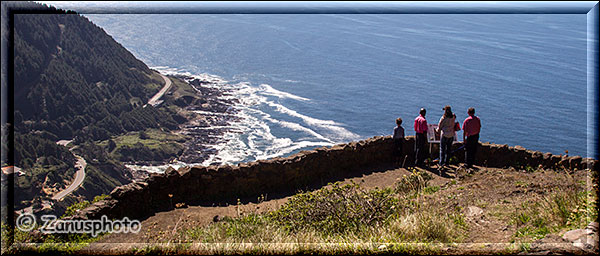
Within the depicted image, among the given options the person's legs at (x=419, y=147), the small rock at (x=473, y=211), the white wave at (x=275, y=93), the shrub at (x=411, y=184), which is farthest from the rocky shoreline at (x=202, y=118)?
the small rock at (x=473, y=211)

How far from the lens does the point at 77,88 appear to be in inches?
2773

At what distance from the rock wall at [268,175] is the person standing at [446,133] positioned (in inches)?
35.0

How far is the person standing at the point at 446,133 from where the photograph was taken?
12.4m

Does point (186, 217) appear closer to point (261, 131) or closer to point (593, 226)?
point (593, 226)

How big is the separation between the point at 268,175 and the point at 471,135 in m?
5.52

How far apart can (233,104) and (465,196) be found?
2102 inches

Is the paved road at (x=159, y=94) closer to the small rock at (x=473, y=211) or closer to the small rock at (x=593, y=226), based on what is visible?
the small rock at (x=473, y=211)

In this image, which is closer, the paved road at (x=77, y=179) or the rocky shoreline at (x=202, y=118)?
the paved road at (x=77, y=179)

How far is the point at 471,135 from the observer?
12.4 meters

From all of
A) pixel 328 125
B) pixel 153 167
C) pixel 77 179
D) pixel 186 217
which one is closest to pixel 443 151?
pixel 186 217

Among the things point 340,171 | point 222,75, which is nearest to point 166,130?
point 222,75

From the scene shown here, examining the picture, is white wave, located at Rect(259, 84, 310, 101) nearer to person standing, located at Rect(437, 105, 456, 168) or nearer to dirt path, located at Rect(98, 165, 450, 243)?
person standing, located at Rect(437, 105, 456, 168)

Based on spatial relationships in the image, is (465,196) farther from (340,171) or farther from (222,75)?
(222,75)

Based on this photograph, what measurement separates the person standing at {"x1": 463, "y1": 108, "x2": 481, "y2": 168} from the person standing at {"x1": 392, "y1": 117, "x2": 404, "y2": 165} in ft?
5.46
